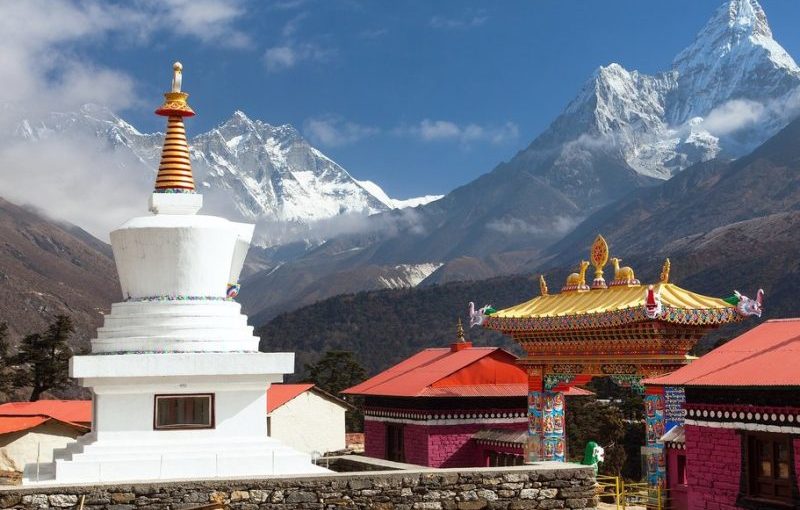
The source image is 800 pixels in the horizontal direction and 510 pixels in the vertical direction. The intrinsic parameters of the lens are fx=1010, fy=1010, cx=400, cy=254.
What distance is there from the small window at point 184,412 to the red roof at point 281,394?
73.8ft

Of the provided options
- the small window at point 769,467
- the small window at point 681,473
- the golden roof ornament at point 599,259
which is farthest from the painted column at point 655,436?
the small window at point 769,467

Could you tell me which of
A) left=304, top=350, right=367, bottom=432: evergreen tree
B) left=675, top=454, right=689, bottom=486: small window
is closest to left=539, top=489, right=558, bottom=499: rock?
left=675, top=454, right=689, bottom=486: small window

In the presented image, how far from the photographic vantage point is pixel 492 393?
27172mm

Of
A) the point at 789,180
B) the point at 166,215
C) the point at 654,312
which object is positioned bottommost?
the point at 654,312

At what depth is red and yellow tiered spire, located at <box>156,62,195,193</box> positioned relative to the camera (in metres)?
17.9

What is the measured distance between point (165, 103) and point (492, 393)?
12.9 meters

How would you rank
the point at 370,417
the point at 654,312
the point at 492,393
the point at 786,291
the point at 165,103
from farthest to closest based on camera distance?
the point at 786,291, the point at 370,417, the point at 492,393, the point at 654,312, the point at 165,103

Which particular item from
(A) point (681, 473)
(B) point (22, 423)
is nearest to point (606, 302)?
(A) point (681, 473)

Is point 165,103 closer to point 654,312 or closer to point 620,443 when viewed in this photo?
point 654,312

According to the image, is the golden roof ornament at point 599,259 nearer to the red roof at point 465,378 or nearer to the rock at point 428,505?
the red roof at point 465,378

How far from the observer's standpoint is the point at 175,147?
1811cm

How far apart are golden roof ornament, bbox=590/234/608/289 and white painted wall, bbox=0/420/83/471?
50.4 feet

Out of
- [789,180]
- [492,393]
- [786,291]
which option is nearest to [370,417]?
[492,393]

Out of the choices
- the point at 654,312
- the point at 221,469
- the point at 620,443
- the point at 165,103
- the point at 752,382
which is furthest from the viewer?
the point at 620,443
